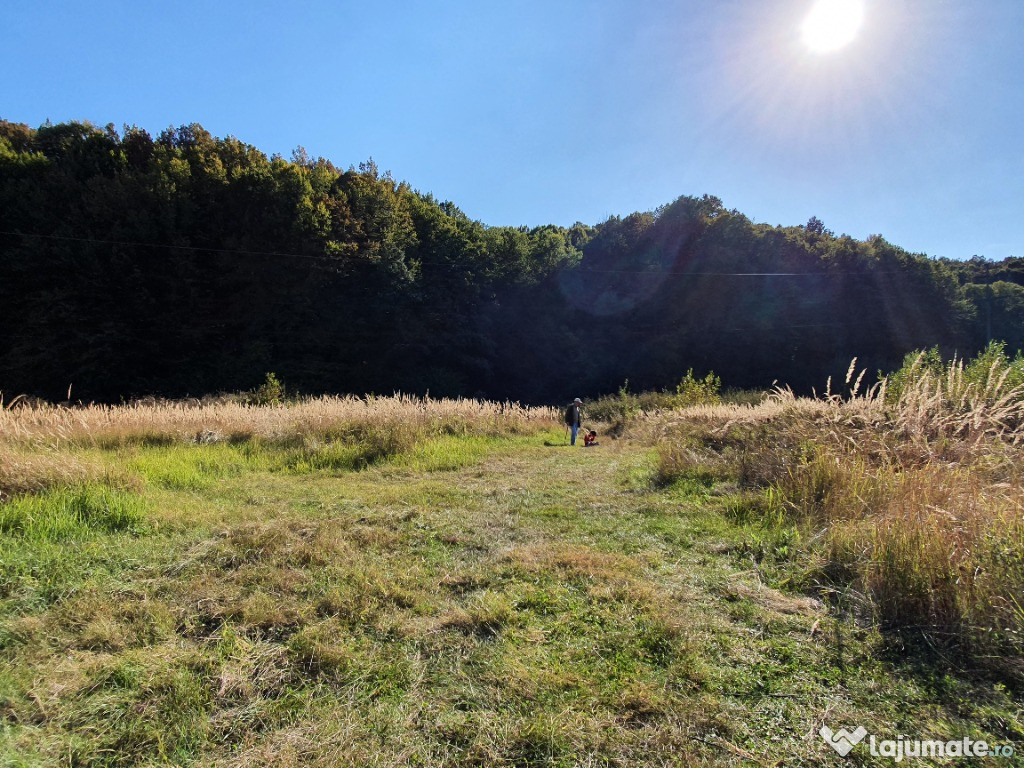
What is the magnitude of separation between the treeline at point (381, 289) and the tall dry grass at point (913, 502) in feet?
75.0

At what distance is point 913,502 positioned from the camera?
299 cm

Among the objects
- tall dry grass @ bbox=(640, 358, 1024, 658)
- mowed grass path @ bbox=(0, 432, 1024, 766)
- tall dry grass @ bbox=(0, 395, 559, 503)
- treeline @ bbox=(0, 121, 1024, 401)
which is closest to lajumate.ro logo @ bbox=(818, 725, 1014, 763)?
mowed grass path @ bbox=(0, 432, 1024, 766)

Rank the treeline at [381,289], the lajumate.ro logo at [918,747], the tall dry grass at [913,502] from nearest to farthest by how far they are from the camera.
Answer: the lajumate.ro logo at [918,747] → the tall dry grass at [913,502] → the treeline at [381,289]

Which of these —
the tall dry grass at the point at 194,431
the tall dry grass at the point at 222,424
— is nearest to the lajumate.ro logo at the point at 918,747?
the tall dry grass at the point at 194,431

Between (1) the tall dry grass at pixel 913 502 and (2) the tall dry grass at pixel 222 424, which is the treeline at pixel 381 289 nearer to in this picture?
(2) the tall dry grass at pixel 222 424

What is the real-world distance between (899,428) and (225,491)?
6.98 m

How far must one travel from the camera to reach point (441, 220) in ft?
104

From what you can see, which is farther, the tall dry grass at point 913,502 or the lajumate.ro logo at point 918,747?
the tall dry grass at point 913,502

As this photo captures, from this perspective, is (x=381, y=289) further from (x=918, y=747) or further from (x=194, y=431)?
(x=918, y=747)

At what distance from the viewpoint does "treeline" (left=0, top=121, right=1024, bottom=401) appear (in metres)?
20.5

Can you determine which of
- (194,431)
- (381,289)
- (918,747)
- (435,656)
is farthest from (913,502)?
(381,289)

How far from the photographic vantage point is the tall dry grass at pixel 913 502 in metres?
2.27

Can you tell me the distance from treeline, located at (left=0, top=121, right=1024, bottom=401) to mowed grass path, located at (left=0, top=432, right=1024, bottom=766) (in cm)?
2302

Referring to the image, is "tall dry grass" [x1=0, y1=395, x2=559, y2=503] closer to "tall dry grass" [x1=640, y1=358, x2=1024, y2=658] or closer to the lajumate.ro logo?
"tall dry grass" [x1=640, y1=358, x2=1024, y2=658]
